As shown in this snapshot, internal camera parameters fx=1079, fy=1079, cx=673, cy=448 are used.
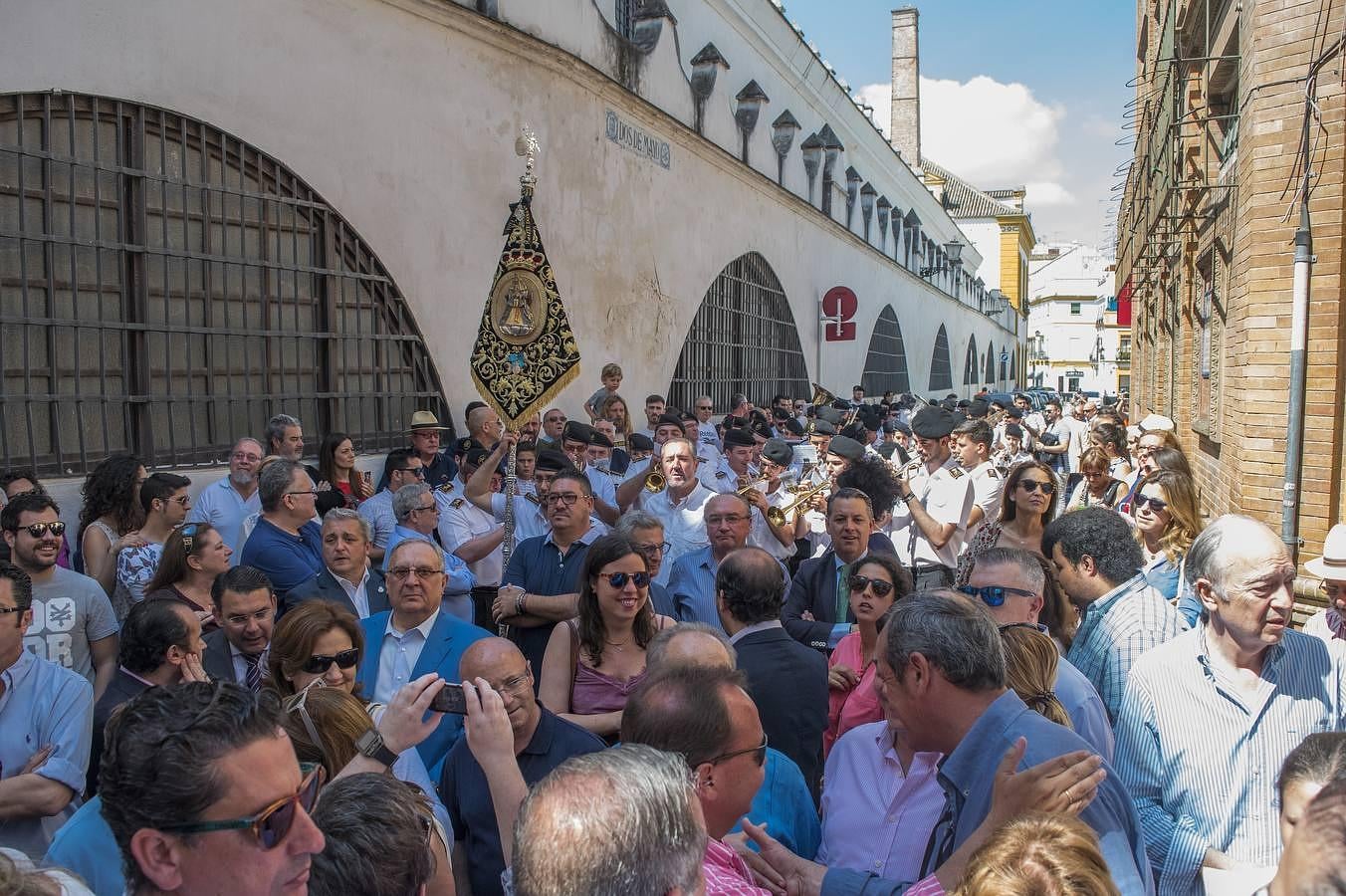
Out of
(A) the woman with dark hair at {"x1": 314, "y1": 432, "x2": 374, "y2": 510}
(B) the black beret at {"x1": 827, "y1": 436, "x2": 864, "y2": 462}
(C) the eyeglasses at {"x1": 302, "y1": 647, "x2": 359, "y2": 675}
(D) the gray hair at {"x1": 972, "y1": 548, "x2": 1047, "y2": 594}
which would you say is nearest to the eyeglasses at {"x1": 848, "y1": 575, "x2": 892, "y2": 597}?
(D) the gray hair at {"x1": 972, "y1": 548, "x2": 1047, "y2": 594}

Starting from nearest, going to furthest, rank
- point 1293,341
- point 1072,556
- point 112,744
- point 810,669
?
point 112,744 < point 810,669 < point 1072,556 < point 1293,341

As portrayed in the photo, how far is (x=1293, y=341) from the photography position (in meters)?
6.27

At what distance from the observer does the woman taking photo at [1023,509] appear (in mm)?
5863

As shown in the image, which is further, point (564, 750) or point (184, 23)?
point (184, 23)

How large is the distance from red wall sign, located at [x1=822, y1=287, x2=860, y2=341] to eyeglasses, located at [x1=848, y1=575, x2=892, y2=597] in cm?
1788

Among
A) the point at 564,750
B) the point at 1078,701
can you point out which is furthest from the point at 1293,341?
the point at 564,750

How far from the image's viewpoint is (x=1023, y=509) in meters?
5.95

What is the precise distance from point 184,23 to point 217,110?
0.58m

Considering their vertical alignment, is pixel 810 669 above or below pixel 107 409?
below

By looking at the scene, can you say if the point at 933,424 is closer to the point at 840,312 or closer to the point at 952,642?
the point at 952,642

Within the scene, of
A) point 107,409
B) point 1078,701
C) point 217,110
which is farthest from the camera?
point 217,110

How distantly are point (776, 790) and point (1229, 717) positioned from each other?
1.35 metres

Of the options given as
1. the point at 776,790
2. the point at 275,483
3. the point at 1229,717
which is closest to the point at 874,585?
the point at 776,790

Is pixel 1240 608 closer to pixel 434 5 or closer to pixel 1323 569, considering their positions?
pixel 1323 569
